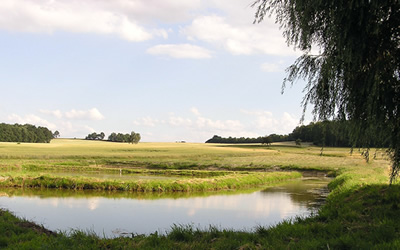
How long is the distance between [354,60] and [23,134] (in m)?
112

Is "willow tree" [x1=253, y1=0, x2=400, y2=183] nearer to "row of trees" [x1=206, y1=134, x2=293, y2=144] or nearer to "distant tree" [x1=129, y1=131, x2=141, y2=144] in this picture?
"distant tree" [x1=129, y1=131, x2=141, y2=144]

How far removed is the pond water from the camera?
45.9 feet

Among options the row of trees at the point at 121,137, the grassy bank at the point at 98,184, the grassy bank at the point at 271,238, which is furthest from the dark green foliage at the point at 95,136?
the grassy bank at the point at 271,238

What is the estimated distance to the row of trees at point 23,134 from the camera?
10244 centimetres

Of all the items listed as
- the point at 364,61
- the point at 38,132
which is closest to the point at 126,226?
the point at 364,61

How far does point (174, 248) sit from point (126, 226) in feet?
20.5

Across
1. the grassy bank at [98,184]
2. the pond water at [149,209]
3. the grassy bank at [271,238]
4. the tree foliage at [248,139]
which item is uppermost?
the tree foliage at [248,139]

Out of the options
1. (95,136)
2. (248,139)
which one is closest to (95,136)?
(95,136)

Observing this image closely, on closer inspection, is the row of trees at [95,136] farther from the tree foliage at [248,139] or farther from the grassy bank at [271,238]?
the grassy bank at [271,238]

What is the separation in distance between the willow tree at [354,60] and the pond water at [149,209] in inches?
213

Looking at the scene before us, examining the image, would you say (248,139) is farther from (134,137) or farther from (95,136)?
(95,136)

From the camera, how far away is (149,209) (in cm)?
1736

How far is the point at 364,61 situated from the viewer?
27.5 ft

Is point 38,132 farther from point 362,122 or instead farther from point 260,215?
point 362,122
